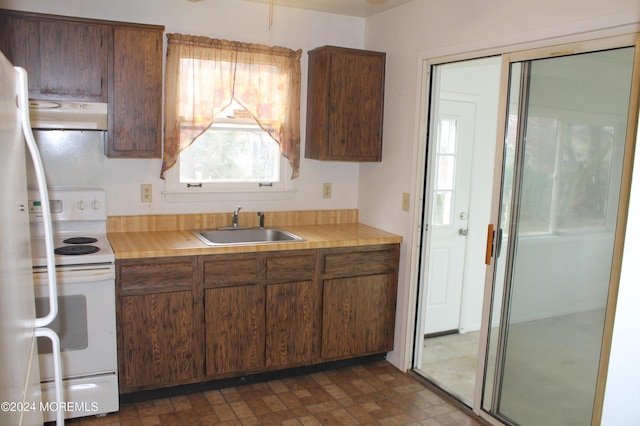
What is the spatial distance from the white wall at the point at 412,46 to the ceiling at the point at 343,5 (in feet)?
0.26

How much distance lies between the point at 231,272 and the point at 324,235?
29.8 inches

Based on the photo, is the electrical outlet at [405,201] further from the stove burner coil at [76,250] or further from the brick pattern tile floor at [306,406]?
the stove burner coil at [76,250]

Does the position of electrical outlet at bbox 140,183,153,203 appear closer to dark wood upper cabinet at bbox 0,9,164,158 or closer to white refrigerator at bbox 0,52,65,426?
dark wood upper cabinet at bbox 0,9,164,158

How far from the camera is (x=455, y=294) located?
168 inches

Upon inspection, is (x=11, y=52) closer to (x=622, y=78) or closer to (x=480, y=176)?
(x=622, y=78)

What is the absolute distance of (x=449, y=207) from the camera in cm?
415

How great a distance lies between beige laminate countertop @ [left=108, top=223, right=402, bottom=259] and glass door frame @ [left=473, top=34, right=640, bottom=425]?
2.84ft

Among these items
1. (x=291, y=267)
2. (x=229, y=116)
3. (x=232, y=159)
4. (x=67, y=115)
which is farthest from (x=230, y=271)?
(x=67, y=115)

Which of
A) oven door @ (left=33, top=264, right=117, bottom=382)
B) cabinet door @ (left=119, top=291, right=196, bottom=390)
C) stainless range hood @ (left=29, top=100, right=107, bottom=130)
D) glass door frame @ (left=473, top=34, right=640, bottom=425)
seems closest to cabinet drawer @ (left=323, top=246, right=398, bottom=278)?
glass door frame @ (left=473, top=34, right=640, bottom=425)

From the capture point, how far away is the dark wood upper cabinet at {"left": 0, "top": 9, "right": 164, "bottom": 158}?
281 centimetres

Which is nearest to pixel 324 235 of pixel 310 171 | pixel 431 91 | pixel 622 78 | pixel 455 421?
pixel 310 171

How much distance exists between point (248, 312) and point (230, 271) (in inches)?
11.5

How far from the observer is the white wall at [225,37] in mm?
3240

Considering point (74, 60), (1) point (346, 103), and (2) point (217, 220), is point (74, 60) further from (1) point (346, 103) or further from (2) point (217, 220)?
(1) point (346, 103)
